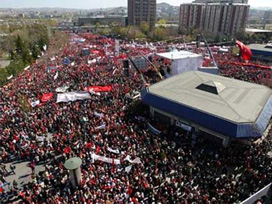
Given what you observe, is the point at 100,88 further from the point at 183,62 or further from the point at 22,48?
the point at 22,48

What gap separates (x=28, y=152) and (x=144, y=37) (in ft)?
224

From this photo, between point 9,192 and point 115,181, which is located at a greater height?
point 115,181

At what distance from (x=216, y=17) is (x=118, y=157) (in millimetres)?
81054

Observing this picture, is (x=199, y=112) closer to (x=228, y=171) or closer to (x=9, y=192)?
(x=228, y=171)

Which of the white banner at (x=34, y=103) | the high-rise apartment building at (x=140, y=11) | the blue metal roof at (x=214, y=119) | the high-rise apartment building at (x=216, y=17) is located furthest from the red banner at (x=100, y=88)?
the high-rise apartment building at (x=140, y=11)

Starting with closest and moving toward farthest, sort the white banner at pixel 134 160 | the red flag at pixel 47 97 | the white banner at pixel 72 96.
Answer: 1. the white banner at pixel 134 160
2. the white banner at pixel 72 96
3. the red flag at pixel 47 97

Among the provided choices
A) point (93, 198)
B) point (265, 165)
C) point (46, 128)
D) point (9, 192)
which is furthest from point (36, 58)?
point (265, 165)

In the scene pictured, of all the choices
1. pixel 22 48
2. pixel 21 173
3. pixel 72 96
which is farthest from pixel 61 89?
pixel 22 48

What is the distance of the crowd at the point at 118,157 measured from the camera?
13.3m

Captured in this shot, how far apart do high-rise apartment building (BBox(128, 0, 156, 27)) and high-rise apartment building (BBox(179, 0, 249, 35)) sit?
20.8 metres

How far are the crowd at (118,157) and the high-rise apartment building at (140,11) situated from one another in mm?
91800

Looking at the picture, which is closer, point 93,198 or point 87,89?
point 93,198

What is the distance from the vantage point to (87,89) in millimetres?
27281

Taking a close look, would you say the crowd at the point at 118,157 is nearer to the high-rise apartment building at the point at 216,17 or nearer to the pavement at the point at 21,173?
the pavement at the point at 21,173
